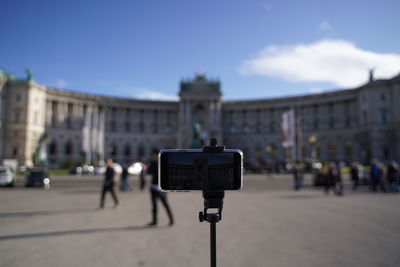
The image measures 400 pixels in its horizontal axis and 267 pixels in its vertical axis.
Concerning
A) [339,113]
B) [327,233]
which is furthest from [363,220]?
[339,113]

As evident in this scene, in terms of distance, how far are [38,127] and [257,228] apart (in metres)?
70.5

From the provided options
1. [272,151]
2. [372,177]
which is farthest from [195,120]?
[372,177]

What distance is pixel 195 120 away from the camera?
8112cm

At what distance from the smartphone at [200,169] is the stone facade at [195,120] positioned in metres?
56.4

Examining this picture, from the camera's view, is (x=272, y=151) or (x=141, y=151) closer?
(x=272, y=151)

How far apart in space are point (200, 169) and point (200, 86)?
8005 cm

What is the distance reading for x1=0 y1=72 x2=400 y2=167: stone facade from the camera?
62656 millimetres

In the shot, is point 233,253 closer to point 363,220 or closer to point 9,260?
point 9,260

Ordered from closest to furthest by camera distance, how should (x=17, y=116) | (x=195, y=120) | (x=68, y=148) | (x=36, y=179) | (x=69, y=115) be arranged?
(x=36, y=179), (x=17, y=116), (x=68, y=148), (x=69, y=115), (x=195, y=120)

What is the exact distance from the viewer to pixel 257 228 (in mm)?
8281

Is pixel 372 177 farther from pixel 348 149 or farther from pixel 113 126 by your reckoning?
pixel 113 126

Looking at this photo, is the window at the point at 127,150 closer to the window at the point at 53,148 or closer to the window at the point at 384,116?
the window at the point at 53,148

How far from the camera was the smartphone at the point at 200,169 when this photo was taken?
2.44 meters

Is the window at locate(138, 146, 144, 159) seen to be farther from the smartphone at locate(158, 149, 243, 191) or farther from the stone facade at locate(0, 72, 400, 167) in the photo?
the smartphone at locate(158, 149, 243, 191)
